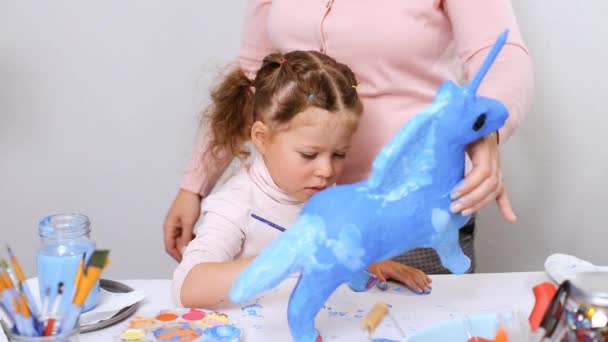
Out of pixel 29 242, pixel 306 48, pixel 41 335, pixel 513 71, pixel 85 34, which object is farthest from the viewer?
pixel 29 242

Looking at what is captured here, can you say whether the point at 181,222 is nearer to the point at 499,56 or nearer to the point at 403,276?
the point at 403,276

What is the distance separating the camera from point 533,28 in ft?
5.05

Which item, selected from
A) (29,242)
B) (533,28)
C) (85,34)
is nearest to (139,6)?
(85,34)

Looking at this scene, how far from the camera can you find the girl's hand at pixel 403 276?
0.93 metres

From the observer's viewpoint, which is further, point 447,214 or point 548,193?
point 548,193

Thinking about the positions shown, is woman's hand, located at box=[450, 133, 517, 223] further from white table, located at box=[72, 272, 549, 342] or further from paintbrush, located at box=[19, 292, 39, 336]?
paintbrush, located at box=[19, 292, 39, 336]

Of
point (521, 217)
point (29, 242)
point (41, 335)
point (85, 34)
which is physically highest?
point (85, 34)

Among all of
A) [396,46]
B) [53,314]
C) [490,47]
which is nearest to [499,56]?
[490,47]

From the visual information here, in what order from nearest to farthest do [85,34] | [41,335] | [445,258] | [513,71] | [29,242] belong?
[41,335] < [445,258] < [513,71] < [85,34] < [29,242]

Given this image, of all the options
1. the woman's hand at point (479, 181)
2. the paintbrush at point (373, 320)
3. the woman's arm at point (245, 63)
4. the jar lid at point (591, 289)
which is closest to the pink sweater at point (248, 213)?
the woman's arm at point (245, 63)

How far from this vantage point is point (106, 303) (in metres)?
0.88

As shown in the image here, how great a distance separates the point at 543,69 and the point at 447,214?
37.2 inches

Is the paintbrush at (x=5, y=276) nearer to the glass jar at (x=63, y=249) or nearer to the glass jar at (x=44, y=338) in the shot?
the glass jar at (x=44, y=338)

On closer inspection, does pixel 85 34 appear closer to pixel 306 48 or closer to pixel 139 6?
pixel 139 6
